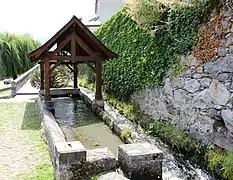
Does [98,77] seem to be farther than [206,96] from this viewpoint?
Yes

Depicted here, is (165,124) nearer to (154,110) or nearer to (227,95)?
(154,110)

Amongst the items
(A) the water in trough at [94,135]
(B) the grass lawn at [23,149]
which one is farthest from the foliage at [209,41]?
(B) the grass lawn at [23,149]

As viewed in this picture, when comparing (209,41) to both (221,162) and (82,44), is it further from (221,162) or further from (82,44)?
(82,44)

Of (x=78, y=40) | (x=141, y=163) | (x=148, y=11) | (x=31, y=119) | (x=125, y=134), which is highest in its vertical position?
(x=148, y=11)

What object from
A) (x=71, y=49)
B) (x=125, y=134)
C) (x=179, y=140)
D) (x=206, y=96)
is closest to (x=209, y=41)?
(x=206, y=96)

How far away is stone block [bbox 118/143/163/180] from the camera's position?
396 cm

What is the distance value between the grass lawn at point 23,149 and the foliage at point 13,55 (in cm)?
1267

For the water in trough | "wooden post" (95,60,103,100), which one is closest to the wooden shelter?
"wooden post" (95,60,103,100)

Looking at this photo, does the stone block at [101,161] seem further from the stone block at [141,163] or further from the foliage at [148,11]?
the foliage at [148,11]

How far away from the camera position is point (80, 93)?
36.4 ft

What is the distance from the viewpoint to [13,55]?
20.9 m

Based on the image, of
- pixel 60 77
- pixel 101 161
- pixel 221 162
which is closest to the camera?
pixel 101 161

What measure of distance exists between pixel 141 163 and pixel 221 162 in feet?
5.15

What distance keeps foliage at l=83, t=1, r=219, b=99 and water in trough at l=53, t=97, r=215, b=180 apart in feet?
5.17
